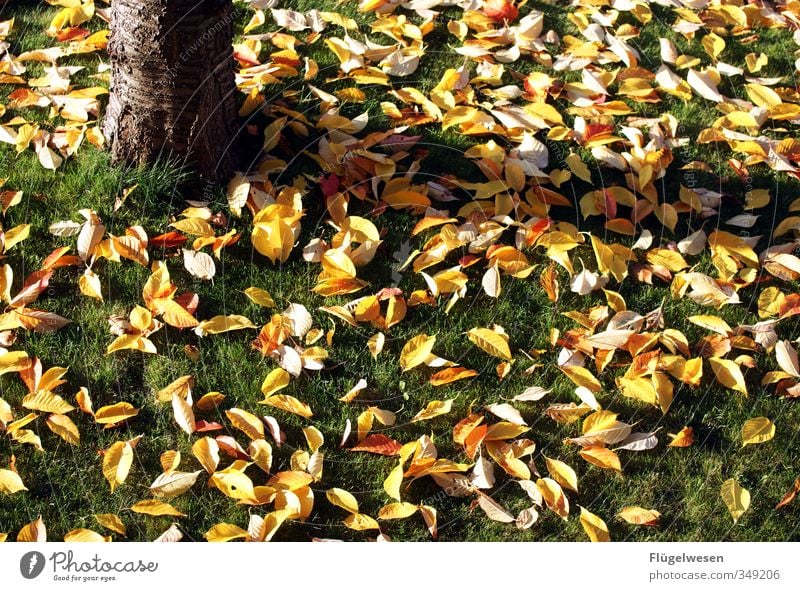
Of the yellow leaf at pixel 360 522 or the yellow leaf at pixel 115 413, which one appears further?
the yellow leaf at pixel 115 413

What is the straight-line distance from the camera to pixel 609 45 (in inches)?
177

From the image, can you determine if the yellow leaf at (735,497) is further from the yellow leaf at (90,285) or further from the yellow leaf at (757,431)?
the yellow leaf at (90,285)

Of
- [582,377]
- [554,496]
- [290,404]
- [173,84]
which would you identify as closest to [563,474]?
[554,496]

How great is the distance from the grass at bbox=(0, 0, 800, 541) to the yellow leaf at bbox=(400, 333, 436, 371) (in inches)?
1.6

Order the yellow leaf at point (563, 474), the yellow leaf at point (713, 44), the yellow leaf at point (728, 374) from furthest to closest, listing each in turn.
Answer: the yellow leaf at point (713, 44) → the yellow leaf at point (728, 374) → the yellow leaf at point (563, 474)

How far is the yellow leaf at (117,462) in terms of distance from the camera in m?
2.79

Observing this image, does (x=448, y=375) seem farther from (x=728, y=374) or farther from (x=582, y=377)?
(x=728, y=374)

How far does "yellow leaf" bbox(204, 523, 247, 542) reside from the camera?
269cm

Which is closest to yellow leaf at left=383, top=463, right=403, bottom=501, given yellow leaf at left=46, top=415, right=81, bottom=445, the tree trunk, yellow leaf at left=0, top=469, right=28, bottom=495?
yellow leaf at left=46, top=415, right=81, bottom=445

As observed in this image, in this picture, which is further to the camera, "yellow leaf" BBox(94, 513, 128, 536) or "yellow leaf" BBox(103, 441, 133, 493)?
"yellow leaf" BBox(103, 441, 133, 493)

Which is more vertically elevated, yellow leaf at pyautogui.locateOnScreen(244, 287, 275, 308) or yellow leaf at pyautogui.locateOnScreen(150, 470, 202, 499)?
yellow leaf at pyautogui.locateOnScreen(244, 287, 275, 308)

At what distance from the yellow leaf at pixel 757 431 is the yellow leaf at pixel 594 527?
580 millimetres

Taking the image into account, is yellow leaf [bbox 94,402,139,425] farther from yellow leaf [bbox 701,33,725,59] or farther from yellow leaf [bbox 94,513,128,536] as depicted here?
yellow leaf [bbox 701,33,725,59]

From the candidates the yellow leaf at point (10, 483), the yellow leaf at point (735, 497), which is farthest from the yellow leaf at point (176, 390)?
the yellow leaf at point (735, 497)
